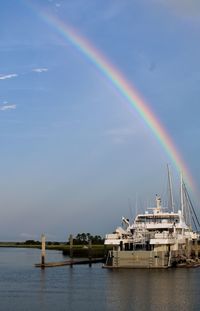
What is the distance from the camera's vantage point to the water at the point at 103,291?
162ft

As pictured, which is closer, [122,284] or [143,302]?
[143,302]

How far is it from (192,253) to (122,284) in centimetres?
5091

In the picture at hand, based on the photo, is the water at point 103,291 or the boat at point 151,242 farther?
the boat at point 151,242

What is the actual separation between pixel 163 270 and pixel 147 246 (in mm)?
5361

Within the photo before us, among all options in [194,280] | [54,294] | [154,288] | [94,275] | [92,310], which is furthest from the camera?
[94,275]

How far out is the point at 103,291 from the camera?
6028cm

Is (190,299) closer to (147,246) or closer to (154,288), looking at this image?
(154,288)

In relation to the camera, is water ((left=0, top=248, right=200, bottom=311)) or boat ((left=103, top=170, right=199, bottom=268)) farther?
boat ((left=103, top=170, right=199, bottom=268))

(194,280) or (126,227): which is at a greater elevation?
(126,227)

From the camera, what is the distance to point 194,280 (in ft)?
238

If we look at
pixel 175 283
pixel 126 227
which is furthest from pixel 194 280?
pixel 126 227

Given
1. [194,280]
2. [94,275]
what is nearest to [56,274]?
[94,275]

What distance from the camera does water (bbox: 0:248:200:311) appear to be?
49312 mm

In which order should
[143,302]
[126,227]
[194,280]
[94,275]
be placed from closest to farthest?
[143,302] < [194,280] < [94,275] < [126,227]
